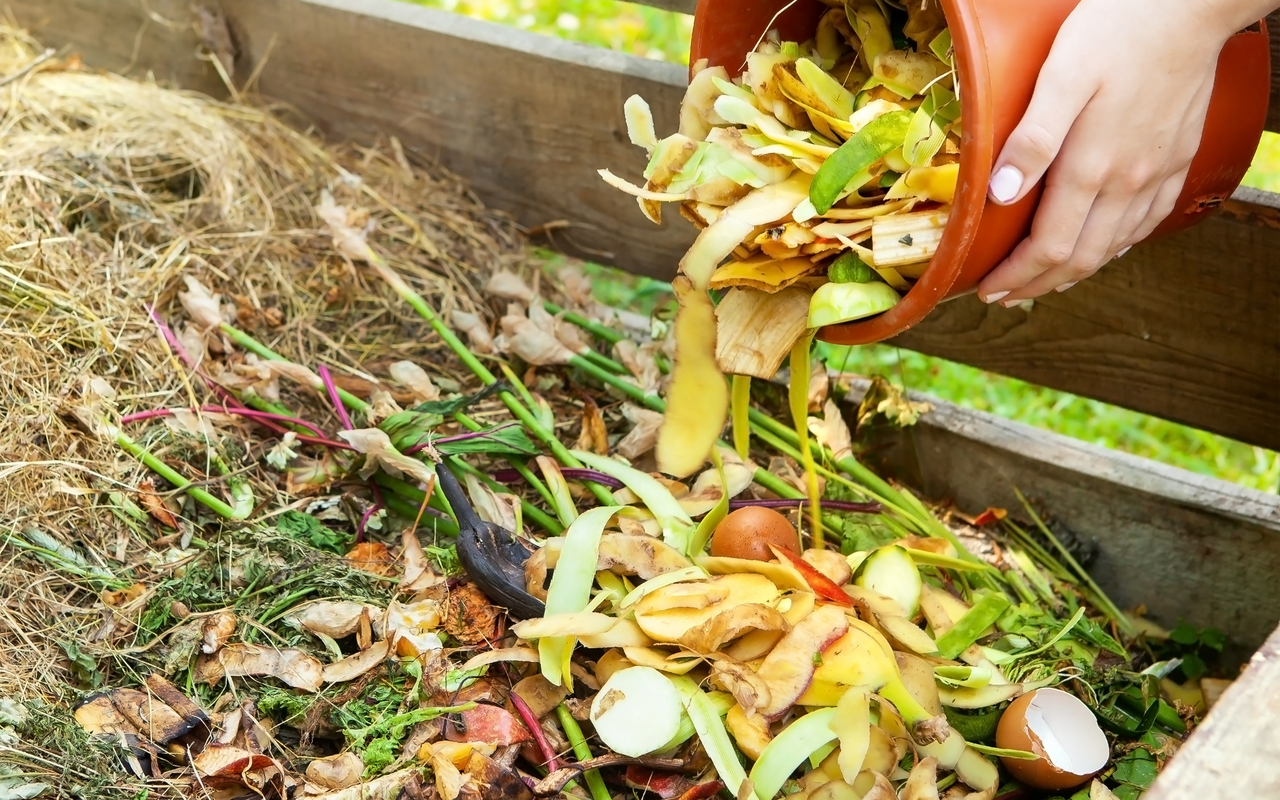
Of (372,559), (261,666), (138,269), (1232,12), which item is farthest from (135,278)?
(1232,12)

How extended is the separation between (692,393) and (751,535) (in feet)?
0.66

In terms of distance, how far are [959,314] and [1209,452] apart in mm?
878

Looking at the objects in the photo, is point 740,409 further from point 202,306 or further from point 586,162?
point 202,306

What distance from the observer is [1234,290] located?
1.57 metres

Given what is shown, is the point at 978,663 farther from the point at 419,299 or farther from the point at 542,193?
the point at 542,193

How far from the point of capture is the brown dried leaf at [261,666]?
1343 millimetres

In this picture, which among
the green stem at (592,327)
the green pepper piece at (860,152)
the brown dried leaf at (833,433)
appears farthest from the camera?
the green stem at (592,327)

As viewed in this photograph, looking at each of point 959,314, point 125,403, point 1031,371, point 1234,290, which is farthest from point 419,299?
point 1234,290

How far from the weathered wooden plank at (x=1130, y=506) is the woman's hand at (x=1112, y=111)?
26.3 inches

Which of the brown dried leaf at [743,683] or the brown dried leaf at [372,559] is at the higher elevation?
the brown dried leaf at [743,683]

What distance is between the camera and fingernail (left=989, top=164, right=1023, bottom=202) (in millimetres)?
1043

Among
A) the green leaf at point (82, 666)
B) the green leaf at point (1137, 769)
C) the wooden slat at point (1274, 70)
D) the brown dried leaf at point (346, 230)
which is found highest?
the wooden slat at point (1274, 70)

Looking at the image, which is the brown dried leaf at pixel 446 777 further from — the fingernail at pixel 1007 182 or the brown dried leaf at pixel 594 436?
the fingernail at pixel 1007 182

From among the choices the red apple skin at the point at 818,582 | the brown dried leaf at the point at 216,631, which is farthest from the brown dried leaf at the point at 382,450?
the red apple skin at the point at 818,582
